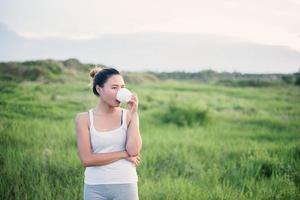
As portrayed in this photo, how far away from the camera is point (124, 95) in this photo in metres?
2.44

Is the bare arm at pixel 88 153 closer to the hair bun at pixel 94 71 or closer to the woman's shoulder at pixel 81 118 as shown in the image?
the woman's shoulder at pixel 81 118

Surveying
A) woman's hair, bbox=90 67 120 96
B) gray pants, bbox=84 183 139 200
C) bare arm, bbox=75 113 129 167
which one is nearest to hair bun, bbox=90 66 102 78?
woman's hair, bbox=90 67 120 96

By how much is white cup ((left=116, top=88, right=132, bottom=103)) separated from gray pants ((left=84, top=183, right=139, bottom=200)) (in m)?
0.49

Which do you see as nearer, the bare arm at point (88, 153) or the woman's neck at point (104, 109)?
the bare arm at point (88, 153)

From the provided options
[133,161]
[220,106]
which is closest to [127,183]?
[133,161]

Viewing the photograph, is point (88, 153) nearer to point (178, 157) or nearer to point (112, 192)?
point (112, 192)

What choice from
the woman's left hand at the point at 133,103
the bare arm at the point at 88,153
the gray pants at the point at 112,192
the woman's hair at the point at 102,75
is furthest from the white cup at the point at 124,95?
the gray pants at the point at 112,192

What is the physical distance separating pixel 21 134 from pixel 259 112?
7859 millimetres

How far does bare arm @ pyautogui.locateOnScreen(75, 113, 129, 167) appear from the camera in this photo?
2.49 metres

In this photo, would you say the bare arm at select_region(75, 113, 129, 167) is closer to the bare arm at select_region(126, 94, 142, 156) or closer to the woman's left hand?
the bare arm at select_region(126, 94, 142, 156)

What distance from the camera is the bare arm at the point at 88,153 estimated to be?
249 centimetres

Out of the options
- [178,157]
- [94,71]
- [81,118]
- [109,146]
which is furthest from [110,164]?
[178,157]

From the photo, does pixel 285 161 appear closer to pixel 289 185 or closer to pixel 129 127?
pixel 289 185

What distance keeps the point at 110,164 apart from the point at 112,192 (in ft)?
0.52
